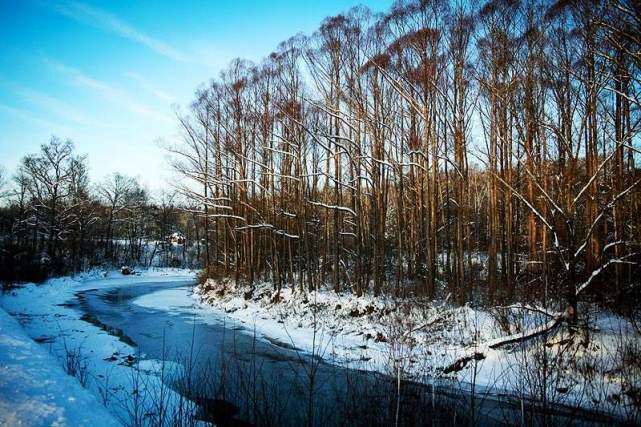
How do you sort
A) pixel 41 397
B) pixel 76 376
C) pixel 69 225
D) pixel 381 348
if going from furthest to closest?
pixel 69 225
pixel 381 348
pixel 76 376
pixel 41 397

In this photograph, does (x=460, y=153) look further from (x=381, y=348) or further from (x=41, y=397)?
(x=41, y=397)

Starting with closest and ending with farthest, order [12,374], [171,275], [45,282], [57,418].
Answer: [57,418], [12,374], [45,282], [171,275]

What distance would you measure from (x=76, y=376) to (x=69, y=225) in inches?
1451

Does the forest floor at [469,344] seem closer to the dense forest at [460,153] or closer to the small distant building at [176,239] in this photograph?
the dense forest at [460,153]

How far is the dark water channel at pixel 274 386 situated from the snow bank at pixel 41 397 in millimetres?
1150

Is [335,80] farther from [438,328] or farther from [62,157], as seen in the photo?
[62,157]

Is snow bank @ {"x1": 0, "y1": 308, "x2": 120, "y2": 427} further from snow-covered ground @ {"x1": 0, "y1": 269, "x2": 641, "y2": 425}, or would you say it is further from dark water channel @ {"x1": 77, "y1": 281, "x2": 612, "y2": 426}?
dark water channel @ {"x1": 77, "y1": 281, "x2": 612, "y2": 426}

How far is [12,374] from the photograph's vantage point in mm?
4887

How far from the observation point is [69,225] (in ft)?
119

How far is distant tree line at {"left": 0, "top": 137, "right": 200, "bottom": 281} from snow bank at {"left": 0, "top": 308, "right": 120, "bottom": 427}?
21.5 m

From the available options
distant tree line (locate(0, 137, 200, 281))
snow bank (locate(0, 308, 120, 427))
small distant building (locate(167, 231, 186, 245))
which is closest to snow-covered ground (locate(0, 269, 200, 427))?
snow bank (locate(0, 308, 120, 427))

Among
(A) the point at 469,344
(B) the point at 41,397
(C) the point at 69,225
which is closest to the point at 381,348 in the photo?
(A) the point at 469,344

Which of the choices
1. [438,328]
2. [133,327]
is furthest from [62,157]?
[438,328]

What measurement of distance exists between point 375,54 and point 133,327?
1416cm
